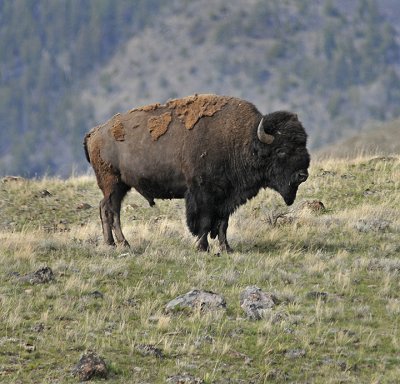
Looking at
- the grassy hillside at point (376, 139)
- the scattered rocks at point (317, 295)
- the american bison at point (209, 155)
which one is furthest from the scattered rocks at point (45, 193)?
the grassy hillside at point (376, 139)

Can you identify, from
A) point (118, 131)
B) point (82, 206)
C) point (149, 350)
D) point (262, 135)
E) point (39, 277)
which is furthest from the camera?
point (82, 206)

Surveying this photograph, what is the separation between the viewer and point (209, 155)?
1314 centimetres

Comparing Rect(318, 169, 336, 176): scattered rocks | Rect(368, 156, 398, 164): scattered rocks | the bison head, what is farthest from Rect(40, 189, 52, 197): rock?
the bison head

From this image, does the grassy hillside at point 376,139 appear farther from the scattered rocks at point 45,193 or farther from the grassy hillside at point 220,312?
the grassy hillside at point 220,312

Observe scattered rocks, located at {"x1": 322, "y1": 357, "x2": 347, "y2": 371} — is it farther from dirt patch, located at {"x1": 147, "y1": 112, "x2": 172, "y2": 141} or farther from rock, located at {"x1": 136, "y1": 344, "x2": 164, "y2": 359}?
dirt patch, located at {"x1": 147, "y1": 112, "x2": 172, "y2": 141}

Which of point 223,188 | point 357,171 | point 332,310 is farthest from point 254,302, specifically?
point 357,171

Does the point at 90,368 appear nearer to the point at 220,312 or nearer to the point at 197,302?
the point at 220,312

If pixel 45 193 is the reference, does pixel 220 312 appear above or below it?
above

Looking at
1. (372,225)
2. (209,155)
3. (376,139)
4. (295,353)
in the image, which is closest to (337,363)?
(295,353)

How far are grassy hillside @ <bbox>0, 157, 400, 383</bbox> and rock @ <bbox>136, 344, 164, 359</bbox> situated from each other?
2 cm

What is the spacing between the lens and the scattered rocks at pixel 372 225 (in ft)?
47.0

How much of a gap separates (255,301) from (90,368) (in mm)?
2563

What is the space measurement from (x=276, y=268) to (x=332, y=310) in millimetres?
2151

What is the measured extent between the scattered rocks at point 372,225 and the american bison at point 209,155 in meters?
1.59
